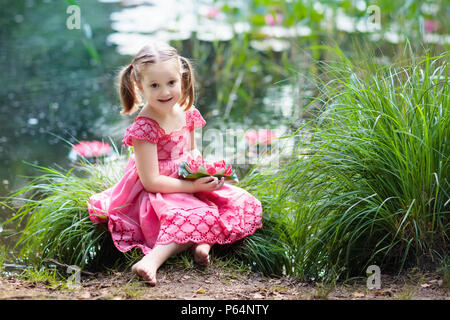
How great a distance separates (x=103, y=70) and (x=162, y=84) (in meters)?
3.00

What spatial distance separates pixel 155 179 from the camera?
90.2 inches

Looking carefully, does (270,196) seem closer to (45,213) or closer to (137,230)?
(137,230)

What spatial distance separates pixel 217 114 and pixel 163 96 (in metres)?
2.16

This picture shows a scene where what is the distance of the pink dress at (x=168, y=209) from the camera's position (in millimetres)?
2240

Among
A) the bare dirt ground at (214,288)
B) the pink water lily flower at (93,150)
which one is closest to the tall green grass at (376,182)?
the bare dirt ground at (214,288)

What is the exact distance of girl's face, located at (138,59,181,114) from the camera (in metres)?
2.21

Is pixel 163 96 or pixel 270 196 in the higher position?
pixel 163 96

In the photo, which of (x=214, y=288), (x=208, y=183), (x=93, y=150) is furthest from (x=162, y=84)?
(x=93, y=150)

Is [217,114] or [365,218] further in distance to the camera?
[217,114]

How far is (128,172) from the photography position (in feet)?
7.93

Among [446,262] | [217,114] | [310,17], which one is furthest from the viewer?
[310,17]

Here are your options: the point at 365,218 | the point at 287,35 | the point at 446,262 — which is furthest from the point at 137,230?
the point at 287,35

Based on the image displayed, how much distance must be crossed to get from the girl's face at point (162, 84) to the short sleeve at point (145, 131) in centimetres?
7

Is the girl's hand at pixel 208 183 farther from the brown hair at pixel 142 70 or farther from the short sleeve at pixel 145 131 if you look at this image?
the brown hair at pixel 142 70
